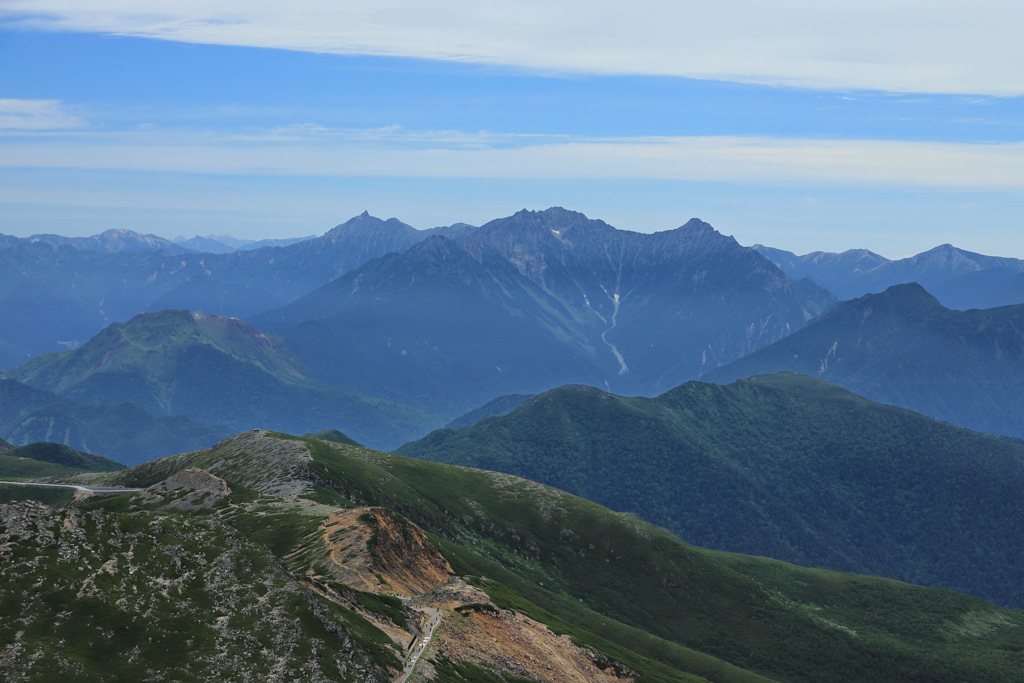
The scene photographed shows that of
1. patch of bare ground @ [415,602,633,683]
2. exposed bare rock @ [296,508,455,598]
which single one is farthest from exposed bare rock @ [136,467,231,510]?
patch of bare ground @ [415,602,633,683]

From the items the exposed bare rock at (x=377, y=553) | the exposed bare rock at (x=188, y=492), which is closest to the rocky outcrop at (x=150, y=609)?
the exposed bare rock at (x=377, y=553)

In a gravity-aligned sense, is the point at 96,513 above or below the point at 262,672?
above

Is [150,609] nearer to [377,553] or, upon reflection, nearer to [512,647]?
[377,553]

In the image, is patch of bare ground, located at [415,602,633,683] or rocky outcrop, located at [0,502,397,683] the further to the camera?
patch of bare ground, located at [415,602,633,683]

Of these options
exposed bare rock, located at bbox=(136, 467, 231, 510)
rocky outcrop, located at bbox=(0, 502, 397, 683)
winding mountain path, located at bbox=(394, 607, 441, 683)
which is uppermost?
rocky outcrop, located at bbox=(0, 502, 397, 683)

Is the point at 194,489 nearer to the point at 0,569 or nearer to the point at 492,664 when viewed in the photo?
the point at 492,664

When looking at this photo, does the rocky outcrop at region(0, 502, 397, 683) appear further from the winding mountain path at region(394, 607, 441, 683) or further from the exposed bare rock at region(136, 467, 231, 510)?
the exposed bare rock at region(136, 467, 231, 510)

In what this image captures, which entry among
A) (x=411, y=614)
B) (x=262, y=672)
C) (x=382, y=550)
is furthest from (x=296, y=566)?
(x=262, y=672)

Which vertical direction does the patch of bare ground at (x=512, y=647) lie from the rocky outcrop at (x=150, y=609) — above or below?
below

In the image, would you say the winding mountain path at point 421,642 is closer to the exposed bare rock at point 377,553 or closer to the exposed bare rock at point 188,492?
the exposed bare rock at point 377,553

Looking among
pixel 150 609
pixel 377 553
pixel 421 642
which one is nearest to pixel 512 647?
pixel 421 642

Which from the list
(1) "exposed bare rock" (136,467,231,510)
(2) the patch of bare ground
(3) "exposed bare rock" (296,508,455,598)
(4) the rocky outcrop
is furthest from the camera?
(1) "exposed bare rock" (136,467,231,510)
